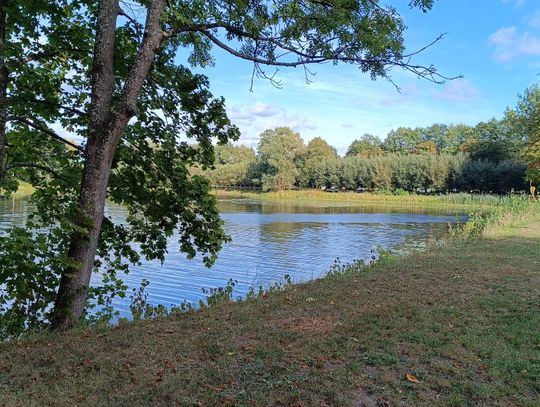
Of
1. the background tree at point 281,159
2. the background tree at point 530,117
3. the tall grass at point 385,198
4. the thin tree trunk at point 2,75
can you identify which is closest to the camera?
the thin tree trunk at point 2,75

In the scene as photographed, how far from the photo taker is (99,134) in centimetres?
566

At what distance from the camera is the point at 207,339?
5039mm

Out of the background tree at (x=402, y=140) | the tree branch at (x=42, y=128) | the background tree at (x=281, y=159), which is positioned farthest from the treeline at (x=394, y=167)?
the tree branch at (x=42, y=128)

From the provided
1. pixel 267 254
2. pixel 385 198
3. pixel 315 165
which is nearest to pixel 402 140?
pixel 315 165

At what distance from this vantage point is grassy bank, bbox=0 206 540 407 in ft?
12.0

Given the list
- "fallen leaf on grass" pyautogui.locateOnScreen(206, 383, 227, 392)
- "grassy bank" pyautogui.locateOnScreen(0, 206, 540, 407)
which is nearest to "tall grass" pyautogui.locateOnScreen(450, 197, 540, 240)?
"grassy bank" pyautogui.locateOnScreen(0, 206, 540, 407)

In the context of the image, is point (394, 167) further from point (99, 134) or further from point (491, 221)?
point (99, 134)

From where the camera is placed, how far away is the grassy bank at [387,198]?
50062 mm

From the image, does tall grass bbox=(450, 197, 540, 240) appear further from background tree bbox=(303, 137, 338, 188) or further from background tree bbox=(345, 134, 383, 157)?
background tree bbox=(345, 134, 383, 157)

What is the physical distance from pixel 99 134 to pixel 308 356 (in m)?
3.48

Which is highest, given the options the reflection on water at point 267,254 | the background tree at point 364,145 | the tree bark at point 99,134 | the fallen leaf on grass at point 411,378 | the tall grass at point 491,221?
the background tree at point 364,145

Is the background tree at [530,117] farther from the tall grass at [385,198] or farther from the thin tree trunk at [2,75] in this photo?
the thin tree trunk at [2,75]

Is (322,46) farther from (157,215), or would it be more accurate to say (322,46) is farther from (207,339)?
(207,339)

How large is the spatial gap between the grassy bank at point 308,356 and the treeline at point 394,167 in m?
47.1
